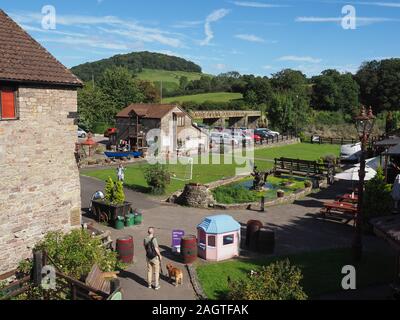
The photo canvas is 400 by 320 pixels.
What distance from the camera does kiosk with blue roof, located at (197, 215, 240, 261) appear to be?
14.1 meters

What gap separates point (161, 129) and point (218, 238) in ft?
91.2

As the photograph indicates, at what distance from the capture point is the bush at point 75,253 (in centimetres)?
1105

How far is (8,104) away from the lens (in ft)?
39.2

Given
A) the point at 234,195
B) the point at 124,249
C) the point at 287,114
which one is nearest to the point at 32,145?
the point at 124,249

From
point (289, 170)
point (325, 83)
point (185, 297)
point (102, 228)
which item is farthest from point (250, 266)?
→ point (325, 83)

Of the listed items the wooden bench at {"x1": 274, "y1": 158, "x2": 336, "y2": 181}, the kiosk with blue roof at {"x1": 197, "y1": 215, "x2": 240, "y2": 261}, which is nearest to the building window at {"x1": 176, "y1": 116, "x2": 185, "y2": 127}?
the wooden bench at {"x1": 274, "y1": 158, "x2": 336, "y2": 181}

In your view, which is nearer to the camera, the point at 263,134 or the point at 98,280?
the point at 98,280

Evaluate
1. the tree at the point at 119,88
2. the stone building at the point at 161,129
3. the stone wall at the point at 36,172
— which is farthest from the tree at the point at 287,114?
the stone wall at the point at 36,172

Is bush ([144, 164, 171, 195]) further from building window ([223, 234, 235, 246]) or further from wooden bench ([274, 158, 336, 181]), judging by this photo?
wooden bench ([274, 158, 336, 181])

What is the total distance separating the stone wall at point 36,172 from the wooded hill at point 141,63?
128261 mm

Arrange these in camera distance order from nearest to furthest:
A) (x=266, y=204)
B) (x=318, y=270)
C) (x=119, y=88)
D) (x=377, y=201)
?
1. (x=318, y=270)
2. (x=377, y=201)
3. (x=266, y=204)
4. (x=119, y=88)

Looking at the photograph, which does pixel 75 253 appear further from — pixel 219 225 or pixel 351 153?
pixel 351 153

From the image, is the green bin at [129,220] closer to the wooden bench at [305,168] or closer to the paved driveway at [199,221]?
the paved driveway at [199,221]

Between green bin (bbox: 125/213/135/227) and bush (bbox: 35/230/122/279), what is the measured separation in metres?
5.90
